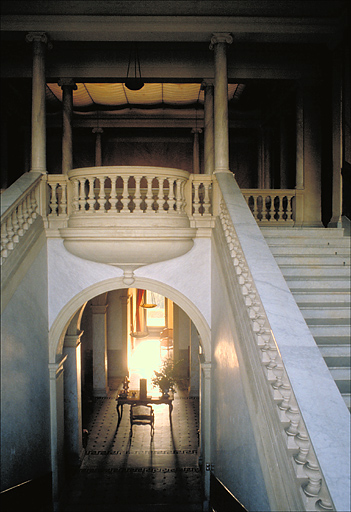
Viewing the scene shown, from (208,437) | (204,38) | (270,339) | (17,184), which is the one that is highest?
(204,38)

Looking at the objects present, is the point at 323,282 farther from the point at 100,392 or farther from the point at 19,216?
the point at 100,392

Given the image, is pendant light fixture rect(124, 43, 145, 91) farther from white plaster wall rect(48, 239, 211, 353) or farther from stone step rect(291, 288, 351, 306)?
stone step rect(291, 288, 351, 306)

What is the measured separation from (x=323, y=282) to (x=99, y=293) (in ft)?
10.8

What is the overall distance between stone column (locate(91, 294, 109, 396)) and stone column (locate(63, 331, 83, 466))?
13.6ft

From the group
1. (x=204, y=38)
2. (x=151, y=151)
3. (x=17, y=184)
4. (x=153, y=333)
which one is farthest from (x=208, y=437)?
(x=153, y=333)

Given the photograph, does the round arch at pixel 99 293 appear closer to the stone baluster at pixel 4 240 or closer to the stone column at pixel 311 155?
the stone baluster at pixel 4 240

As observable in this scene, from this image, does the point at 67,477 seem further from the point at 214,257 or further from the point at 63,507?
the point at 214,257

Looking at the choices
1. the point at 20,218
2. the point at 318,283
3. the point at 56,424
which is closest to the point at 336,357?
the point at 318,283

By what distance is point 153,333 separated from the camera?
20.1m

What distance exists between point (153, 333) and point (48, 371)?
14.7 m

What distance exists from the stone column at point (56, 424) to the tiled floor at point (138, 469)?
0.57 meters

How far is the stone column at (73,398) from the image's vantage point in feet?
22.9

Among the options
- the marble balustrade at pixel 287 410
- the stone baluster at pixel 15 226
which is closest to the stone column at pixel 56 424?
the stone baluster at pixel 15 226

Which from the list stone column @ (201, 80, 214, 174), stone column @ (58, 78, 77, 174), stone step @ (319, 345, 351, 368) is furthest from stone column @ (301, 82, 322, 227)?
stone column @ (58, 78, 77, 174)
